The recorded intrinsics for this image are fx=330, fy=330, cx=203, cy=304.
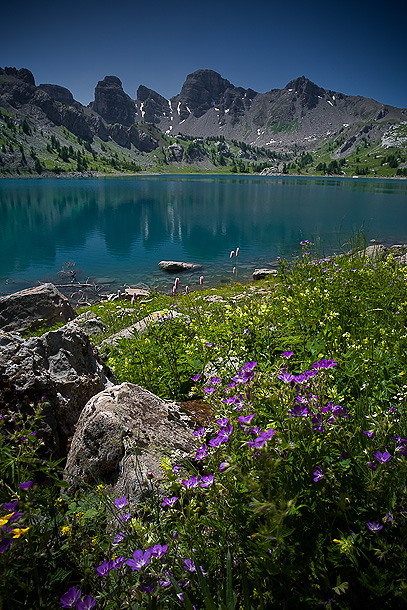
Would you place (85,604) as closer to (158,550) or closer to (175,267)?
(158,550)

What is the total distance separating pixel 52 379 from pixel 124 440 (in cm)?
183

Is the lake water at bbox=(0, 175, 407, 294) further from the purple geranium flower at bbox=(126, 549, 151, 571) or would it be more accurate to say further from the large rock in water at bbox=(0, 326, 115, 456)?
the purple geranium flower at bbox=(126, 549, 151, 571)

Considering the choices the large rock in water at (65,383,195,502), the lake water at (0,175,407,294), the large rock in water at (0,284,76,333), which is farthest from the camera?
the lake water at (0,175,407,294)

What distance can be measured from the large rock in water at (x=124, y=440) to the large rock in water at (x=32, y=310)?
9896 millimetres

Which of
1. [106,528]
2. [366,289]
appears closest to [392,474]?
[106,528]

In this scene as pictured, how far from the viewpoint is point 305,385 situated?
2564mm

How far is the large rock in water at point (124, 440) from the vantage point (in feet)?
10.8

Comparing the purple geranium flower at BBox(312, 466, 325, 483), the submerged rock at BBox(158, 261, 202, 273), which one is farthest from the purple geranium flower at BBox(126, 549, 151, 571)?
the submerged rock at BBox(158, 261, 202, 273)

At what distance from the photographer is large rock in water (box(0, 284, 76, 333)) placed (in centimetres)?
1285

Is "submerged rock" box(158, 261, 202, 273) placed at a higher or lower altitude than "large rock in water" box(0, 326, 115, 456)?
lower

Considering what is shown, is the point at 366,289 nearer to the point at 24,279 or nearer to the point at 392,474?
the point at 392,474

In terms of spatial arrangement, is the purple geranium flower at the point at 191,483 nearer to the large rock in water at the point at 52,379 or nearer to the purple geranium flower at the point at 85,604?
the purple geranium flower at the point at 85,604

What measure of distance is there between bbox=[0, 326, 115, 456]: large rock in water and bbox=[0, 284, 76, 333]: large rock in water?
308 inches

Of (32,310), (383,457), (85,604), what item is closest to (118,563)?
(85,604)
